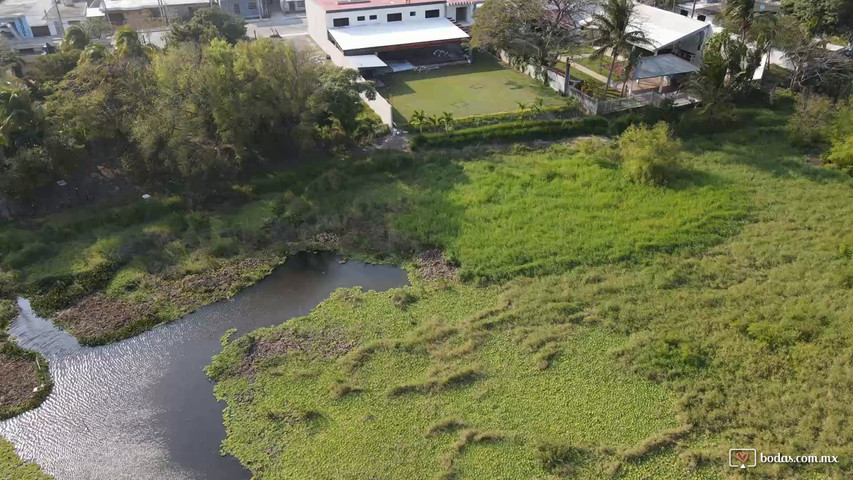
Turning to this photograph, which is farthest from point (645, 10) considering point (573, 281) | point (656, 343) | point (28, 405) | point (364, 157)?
point (28, 405)

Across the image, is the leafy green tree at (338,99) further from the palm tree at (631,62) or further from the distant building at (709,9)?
the distant building at (709,9)

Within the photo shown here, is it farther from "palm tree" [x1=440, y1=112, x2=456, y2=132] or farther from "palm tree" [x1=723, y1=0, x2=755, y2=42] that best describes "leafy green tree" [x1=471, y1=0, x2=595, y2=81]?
"palm tree" [x1=440, y1=112, x2=456, y2=132]

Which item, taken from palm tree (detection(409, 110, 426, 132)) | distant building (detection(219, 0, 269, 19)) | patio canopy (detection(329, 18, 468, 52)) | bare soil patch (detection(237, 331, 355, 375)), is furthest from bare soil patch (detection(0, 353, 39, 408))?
distant building (detection(219, 0, 269, 19))

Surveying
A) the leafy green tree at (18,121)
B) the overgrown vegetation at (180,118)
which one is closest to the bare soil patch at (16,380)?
the overgrown vegetation at (180,118)

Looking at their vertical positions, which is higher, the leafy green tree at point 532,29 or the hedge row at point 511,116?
the leafy green tree at point 532,29

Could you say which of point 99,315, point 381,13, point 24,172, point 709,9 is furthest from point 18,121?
point 709,9

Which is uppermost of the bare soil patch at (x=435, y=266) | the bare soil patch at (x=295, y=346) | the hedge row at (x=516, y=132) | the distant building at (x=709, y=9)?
the distant building at (x=709, y=9)

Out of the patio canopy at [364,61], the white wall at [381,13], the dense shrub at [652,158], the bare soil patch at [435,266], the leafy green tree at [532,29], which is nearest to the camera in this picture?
the bare soil patch at [435,266]
